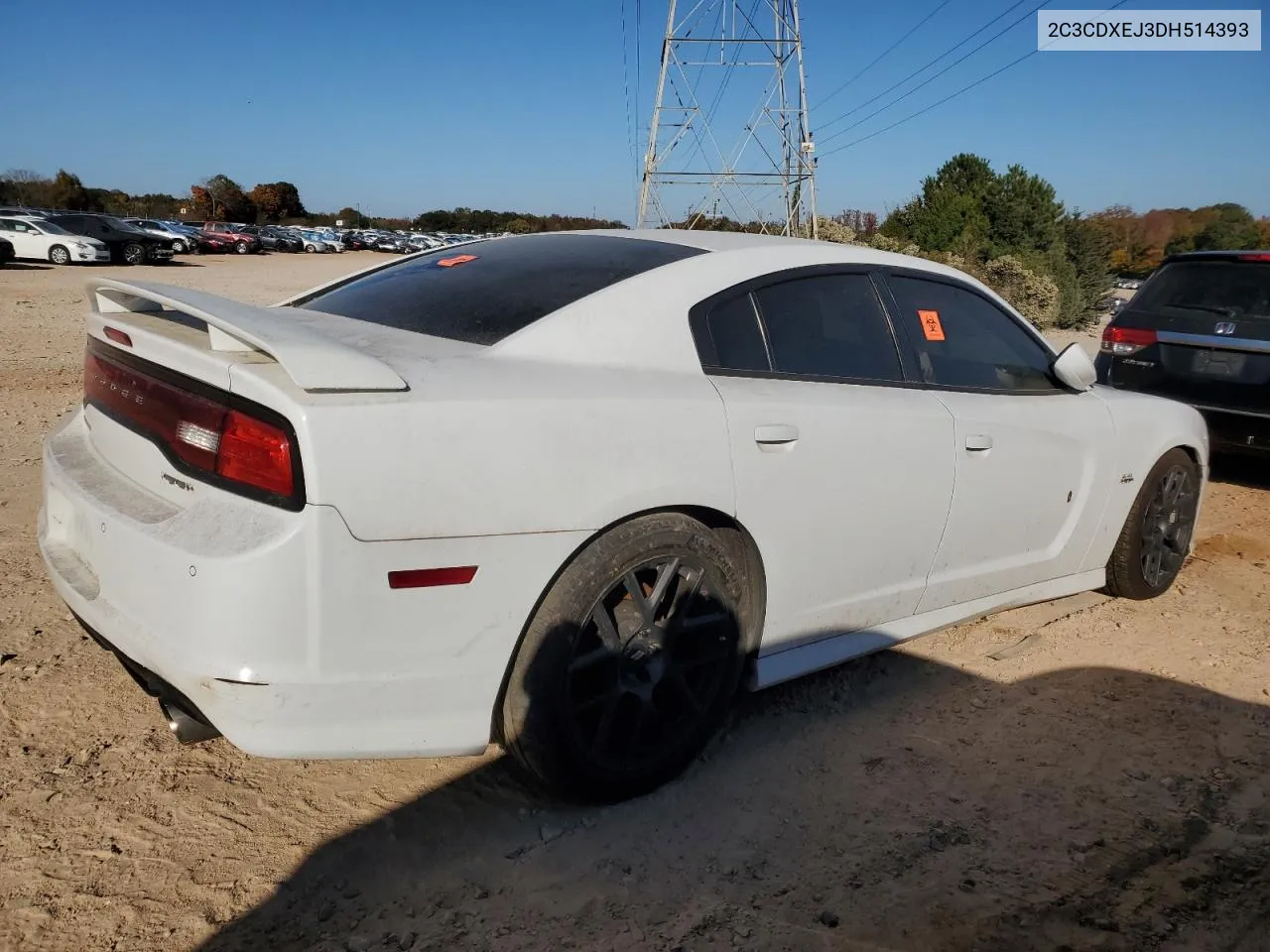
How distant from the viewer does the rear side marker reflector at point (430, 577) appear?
90.7 inches

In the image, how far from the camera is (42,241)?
96.8ft

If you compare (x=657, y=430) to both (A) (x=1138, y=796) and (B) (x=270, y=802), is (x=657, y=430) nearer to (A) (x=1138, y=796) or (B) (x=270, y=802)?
(B) (x=270, y=802)

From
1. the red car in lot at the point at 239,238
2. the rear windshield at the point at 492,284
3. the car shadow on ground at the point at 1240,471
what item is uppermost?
the red car in lot at the point at 239,238

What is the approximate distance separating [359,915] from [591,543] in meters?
1.01

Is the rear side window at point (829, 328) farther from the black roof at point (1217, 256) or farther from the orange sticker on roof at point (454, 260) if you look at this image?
the black roof at point (1217, 256)

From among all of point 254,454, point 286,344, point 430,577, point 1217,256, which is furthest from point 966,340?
point 1217,256

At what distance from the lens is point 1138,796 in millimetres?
3061

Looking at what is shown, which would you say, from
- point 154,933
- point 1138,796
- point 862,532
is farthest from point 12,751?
point 1138,796

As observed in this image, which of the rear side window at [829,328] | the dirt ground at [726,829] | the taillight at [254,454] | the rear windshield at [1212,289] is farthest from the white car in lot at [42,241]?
the taillight at [254,454]

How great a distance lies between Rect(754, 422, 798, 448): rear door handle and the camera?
2.89 m

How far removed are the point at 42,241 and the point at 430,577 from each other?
1277 inches

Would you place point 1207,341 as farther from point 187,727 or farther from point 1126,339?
point 187,727

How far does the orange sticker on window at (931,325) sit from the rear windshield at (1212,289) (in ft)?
12.4

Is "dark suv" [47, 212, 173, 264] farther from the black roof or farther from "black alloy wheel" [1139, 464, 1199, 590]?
"black alloy wheel" [1139, 464, 1199, 590]
